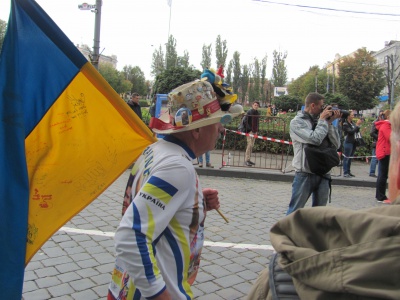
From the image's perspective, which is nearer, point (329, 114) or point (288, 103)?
point (329, 114)

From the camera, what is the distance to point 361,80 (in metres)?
51.0

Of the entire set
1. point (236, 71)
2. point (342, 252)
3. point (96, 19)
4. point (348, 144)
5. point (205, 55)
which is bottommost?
point (348, 144)

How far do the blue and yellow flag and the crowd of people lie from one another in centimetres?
44

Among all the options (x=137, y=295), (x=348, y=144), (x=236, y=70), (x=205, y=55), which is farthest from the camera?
(x=236, y=70)

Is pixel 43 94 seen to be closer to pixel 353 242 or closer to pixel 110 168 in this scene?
pixel 110 168

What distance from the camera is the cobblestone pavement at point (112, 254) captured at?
3.60 m

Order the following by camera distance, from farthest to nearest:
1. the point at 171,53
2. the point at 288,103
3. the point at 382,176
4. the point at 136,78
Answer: the point at 136,78 < the point at 171,53 < the point at 288,103 < the point at 382,176

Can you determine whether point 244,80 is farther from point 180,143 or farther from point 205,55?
point 180,143

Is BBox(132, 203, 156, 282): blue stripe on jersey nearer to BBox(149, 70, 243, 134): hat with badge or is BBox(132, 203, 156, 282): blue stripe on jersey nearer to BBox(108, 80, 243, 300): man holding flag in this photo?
BBox(108, 80, 243, 300): man holding flag

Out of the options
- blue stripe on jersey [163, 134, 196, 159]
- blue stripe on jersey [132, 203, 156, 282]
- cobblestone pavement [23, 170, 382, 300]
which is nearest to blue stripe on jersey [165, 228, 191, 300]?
blue stripe on jersey [132, 203, 156, 282]

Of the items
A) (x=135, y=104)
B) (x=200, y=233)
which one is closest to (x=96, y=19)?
(x=135, y=104)

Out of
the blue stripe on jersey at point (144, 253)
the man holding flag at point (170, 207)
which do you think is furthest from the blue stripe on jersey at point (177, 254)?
the blue stripe on jersey at point (144, 253)

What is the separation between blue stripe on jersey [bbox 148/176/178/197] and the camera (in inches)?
61.2

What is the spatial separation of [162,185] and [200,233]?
0.40 m
